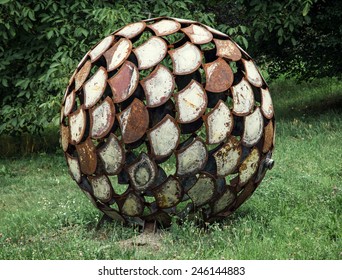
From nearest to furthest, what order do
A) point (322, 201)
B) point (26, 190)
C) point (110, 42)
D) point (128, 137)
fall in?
1. point (128, 137)
2. point (110, 42)
3. point (322, 201)
4. point (26, 190)

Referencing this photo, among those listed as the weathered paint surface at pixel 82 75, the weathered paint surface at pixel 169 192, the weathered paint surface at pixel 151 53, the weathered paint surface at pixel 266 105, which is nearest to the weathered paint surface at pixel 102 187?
the weathered paint surface at pixel 169 192

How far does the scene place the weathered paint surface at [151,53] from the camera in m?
4.88

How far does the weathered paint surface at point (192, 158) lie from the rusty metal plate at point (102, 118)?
535mm

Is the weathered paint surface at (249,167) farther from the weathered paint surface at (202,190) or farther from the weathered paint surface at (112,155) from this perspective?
the weathered paint surface at (112,155)

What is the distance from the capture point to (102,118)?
4.84 metres

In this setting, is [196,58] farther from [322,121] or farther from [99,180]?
[322,121]

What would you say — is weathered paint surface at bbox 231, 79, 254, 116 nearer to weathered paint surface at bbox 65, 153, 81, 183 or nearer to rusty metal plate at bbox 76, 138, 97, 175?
rusty metal plate at bbox 76, 138, 97, 175

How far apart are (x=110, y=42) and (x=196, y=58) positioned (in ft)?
2.34

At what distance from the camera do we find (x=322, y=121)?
10.3 m

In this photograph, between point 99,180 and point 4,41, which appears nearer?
point 99,180

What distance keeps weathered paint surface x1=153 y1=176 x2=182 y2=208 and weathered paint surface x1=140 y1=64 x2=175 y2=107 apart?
21.6 inches

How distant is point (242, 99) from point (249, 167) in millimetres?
508

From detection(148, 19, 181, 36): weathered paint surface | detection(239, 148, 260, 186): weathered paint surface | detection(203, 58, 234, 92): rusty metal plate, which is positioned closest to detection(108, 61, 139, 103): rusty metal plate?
detection(148, 19, 181, 36): weathered paint surface
